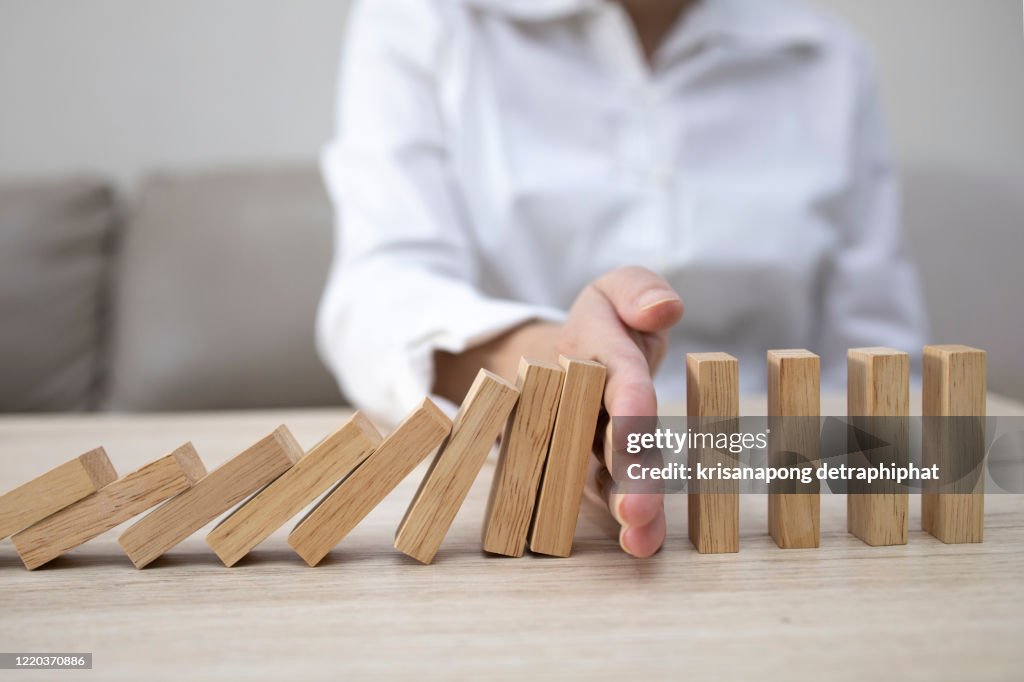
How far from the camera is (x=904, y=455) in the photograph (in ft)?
1.31

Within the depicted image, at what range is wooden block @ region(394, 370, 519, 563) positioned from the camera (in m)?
0.39

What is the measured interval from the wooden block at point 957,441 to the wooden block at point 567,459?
0.17 metres

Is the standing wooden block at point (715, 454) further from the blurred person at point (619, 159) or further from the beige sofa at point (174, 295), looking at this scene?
the beige sofa at point (174, 295)

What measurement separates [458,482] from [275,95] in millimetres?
1554

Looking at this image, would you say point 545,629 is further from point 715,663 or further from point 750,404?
point 750,404

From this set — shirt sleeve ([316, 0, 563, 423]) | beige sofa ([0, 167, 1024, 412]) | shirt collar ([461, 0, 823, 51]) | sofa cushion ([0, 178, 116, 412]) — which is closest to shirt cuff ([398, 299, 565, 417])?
shirt sleeve ([316, 0, 563, 423])

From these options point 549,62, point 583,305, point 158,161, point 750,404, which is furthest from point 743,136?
point 158,161

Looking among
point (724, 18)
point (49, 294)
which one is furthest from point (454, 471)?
point (49, 294)

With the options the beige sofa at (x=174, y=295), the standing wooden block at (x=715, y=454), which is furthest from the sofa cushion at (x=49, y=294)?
the standing wooden block at (x=715, y=454)

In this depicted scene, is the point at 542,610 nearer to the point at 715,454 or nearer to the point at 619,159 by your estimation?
the point at 715,454

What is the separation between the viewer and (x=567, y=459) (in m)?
0.39

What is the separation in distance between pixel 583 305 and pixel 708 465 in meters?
0.13

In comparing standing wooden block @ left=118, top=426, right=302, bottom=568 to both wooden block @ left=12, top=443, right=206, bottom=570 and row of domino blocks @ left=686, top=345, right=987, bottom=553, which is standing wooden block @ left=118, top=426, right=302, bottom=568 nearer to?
wooden block @ left=12, top=443, right=206, bottom=570

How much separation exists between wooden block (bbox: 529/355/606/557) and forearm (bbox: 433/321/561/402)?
128 mm
